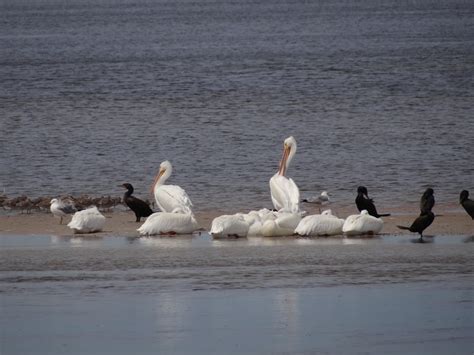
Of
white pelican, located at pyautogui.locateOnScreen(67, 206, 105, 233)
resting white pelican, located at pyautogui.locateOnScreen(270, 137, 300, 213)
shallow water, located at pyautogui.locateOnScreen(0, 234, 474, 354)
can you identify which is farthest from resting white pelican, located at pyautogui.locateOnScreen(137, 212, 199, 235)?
resting white pelican, located at pyautogui.locateOnScreen(270, 137, 300, 213)

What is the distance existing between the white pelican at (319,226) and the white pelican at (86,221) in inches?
72.6

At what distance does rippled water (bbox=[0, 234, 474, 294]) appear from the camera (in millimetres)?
9820

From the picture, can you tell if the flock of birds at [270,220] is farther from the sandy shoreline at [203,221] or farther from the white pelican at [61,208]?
the sandy shoreline at [203,221]

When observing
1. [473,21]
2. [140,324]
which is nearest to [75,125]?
[140,324]

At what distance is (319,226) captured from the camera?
470 inches

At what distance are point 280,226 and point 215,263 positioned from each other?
5.01 feet

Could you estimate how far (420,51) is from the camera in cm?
4978

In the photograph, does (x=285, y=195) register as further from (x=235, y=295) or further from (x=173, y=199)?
(x=235, y=295)

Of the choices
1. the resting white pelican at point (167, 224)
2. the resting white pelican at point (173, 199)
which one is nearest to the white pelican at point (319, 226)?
the resting white pelican at point (167, 224)

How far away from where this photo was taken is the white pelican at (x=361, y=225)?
1191 cm

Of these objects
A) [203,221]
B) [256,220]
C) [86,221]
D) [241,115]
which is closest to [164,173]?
[203,221]

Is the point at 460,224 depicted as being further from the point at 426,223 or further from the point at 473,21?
the point at 473,21

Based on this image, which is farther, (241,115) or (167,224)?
(241,115)

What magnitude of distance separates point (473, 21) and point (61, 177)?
61282 millimetres
